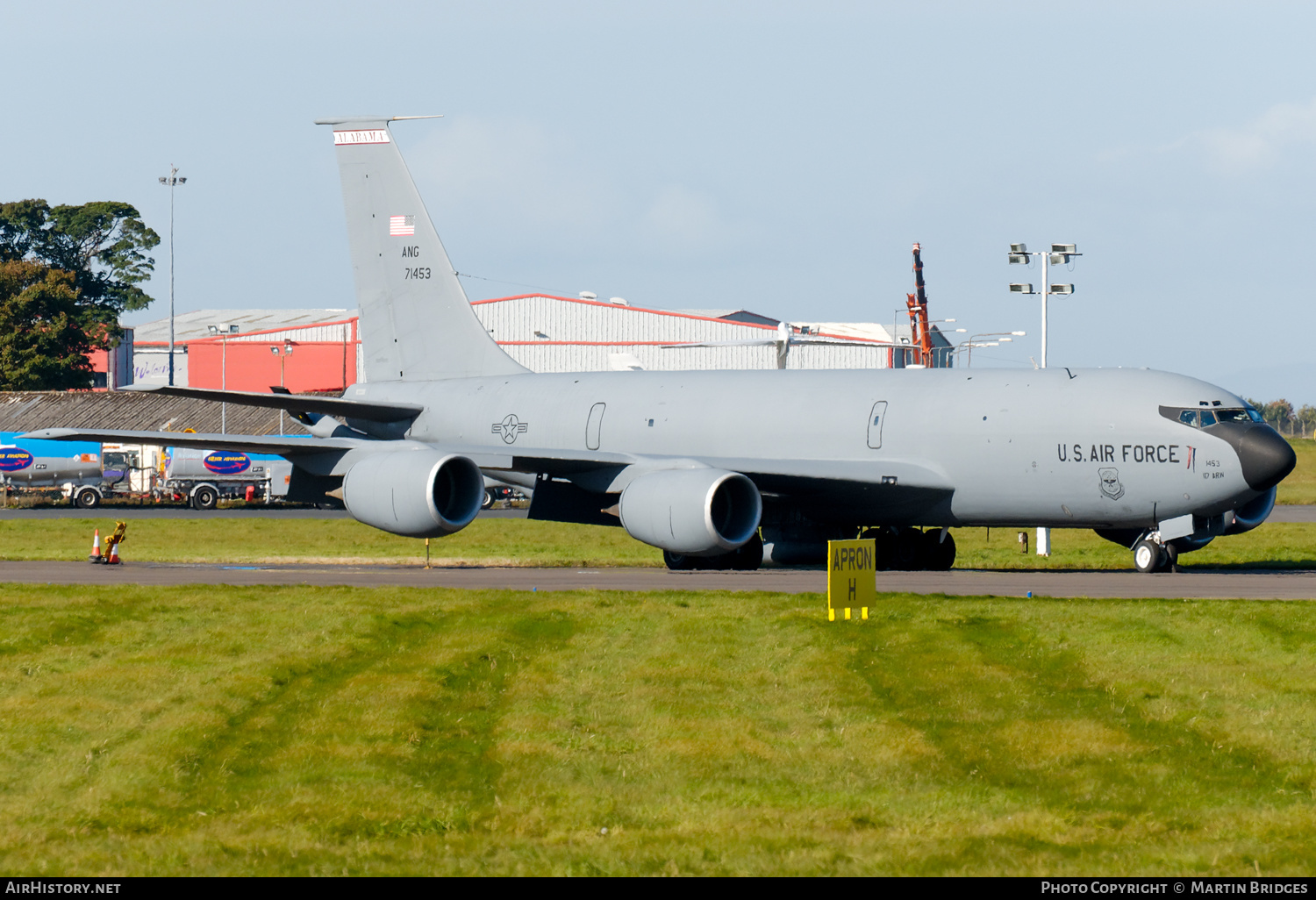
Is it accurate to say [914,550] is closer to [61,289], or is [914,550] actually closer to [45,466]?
[45,466]

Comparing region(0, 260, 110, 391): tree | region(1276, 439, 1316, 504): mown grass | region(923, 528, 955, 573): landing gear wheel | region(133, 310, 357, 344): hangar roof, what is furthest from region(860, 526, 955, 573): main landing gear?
region(133, 310, 357, 344): hangar roof

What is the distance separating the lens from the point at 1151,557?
95.9 feet

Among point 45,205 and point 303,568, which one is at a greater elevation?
point 45,205

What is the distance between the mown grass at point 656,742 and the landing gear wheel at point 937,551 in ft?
39.6

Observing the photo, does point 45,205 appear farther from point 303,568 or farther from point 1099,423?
point 1099,423

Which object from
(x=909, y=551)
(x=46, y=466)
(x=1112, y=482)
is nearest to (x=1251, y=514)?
(x=1112, y=482)

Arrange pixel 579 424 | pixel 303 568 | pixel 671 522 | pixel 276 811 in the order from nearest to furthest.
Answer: pixel 276 811
pixel 671 522
pixel 303 568
pixel 579 424

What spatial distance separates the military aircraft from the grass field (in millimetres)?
3462

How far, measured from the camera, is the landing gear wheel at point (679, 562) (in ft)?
106

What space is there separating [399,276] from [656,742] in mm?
27227

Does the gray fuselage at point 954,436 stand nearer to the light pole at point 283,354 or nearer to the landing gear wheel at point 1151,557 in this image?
the landing gear wheel at point 1151,557

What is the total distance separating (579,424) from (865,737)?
22725 mm

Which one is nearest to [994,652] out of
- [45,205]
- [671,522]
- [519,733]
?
[519,733]
